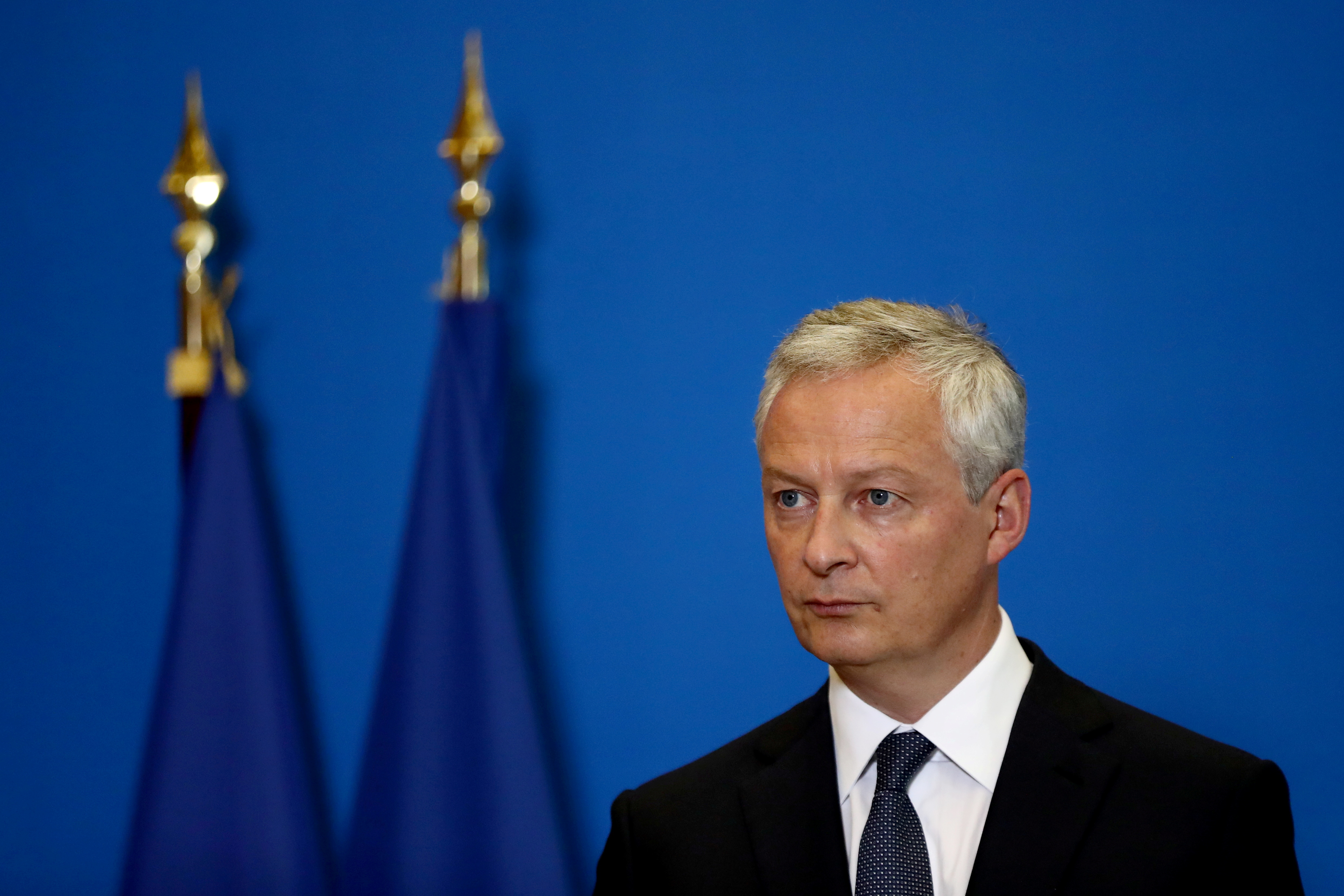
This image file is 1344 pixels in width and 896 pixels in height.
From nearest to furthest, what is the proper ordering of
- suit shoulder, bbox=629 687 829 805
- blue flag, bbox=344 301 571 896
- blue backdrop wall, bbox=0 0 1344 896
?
1. suit shoulder, bbox=629 687 829 805
2. blue backdrop wall, bbox=0 0 1344 896
3. blue flag, bbox=344 301 571 896

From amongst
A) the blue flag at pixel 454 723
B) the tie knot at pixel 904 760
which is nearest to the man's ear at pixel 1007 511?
the tie knot at pixel 904 760

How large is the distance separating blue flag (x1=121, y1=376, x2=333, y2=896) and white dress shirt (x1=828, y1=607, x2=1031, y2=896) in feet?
5.03

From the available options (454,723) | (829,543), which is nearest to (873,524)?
(829,543)

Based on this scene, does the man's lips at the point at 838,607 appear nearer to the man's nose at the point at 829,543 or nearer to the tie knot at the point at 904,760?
the man's nose at the point at 829,543

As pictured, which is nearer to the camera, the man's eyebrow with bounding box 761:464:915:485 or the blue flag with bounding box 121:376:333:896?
the man's eyebrow with bounding box 761:464:915:485

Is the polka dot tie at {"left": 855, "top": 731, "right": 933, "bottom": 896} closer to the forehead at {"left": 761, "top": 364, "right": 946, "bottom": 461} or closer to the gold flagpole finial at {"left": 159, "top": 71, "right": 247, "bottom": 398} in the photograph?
the forehead at {"left": 761, "top": 364, "right": 946, "bottom": 461}

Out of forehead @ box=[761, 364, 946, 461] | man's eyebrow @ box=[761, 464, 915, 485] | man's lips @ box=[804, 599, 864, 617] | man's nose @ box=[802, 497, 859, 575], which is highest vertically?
forehead @ box=[761, 364, 946, 461]

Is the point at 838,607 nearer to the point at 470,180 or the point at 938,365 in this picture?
the point at 938,365

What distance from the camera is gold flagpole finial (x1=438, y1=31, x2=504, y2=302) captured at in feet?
9.38

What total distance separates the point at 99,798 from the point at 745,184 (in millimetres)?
2241

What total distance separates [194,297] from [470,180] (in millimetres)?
738

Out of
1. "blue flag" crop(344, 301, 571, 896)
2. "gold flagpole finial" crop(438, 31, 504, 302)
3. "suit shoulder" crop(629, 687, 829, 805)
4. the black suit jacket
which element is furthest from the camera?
"gold flagpole finial" crop(438, 31, 504, 302)

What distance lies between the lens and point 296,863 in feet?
9.08

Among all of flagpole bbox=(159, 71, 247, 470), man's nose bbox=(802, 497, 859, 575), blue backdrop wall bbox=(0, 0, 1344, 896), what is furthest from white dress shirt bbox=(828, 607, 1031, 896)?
flagpole bbox=(159, 71, 247, 470)
